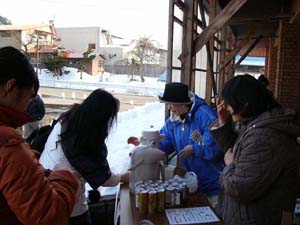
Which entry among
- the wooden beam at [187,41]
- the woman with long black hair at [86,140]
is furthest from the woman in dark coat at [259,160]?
the wooden beam at [187,41]

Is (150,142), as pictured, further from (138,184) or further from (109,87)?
(109,87)

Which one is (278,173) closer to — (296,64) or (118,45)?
(296,64)

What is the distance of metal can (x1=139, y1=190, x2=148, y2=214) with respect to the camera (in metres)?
1.66

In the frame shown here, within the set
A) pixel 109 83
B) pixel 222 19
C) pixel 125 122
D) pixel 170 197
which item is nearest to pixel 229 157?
pixel 170 197

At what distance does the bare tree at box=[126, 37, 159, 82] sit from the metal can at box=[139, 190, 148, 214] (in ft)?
68.0

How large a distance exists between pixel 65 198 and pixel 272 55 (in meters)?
10.8

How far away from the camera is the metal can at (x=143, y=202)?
166 cm

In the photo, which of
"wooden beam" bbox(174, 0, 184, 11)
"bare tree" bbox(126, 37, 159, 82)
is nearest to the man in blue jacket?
"wooden beam" bbox(174, 0, 184, 11)

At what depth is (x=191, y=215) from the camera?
1.65 m

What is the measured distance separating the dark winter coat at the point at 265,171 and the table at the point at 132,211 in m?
0.17

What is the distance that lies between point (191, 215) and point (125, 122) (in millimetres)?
8711

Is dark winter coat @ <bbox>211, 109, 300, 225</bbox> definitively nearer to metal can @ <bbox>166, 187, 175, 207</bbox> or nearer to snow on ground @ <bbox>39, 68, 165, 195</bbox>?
metal can @ <bbox>166, 187, 175, 207</bbox>

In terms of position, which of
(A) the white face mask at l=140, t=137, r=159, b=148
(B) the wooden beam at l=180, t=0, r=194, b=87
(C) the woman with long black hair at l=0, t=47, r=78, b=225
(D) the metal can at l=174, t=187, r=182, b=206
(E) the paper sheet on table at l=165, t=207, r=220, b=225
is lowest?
(E) the paper sheet on table at l=165, t=207, r=220, b=225

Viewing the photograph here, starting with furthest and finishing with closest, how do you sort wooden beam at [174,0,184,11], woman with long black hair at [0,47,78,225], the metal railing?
the metal railing, wooden beam at [174,0,184,11], woman with long black hair at [0,47,78,225]
